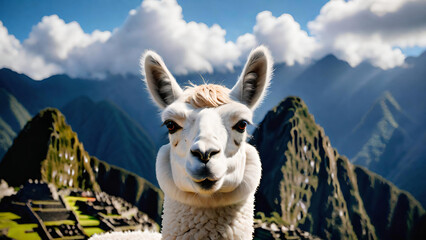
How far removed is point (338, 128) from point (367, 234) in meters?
45.2

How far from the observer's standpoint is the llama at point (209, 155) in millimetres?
2139

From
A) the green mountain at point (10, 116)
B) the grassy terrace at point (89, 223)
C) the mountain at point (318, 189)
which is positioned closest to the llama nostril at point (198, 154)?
the grassy terrace at point (89, 223)

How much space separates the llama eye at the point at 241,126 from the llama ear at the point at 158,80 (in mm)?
729

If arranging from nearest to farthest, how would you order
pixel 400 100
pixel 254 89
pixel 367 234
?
pixel 254 89, pixel 367 234, pixel 400 100

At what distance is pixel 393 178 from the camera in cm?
7000

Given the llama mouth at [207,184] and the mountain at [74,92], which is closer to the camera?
the llama mouth at [207,184]

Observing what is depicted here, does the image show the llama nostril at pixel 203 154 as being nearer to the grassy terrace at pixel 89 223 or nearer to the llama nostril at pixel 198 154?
the llama nostril at pixel 198 154

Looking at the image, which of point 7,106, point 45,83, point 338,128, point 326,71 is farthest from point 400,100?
point 45,83

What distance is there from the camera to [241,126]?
246cm

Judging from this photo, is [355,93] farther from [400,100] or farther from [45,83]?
[45,83]

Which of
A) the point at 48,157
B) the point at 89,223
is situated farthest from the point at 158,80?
the point at 48,157

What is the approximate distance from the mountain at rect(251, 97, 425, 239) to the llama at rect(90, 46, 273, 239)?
52482 mm

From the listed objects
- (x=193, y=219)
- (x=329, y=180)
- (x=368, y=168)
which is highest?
(x=368, y=168)

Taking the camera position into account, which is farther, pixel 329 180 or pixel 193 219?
pixel 329 180
